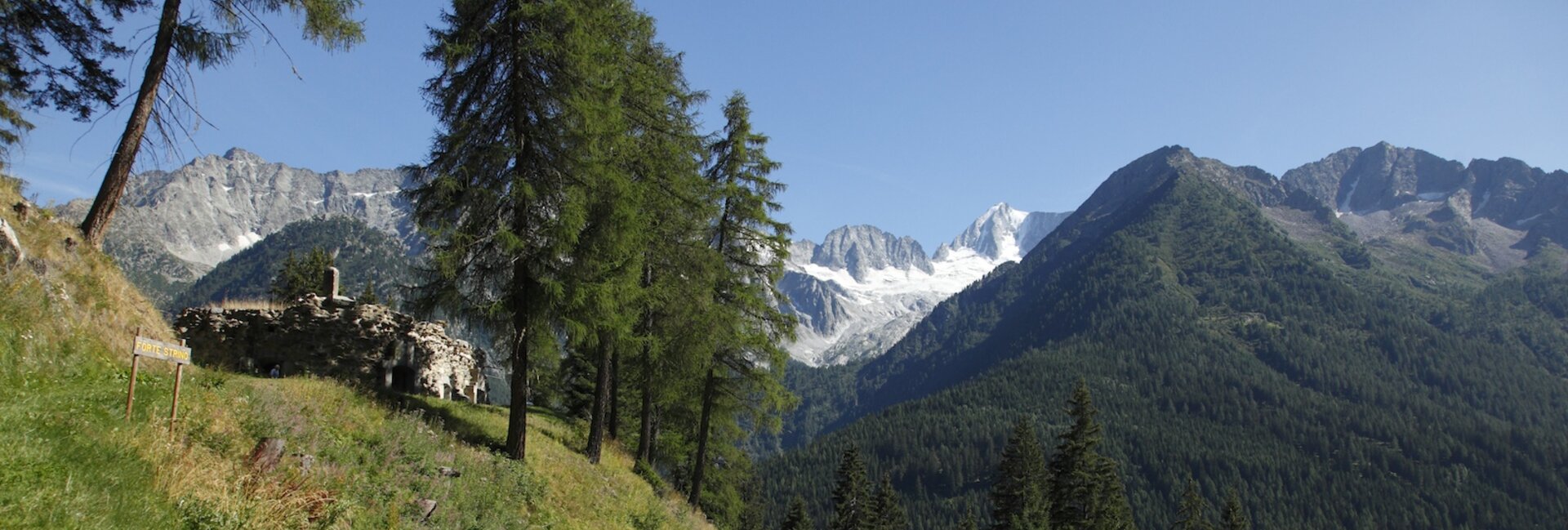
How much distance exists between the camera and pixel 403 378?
23.3m

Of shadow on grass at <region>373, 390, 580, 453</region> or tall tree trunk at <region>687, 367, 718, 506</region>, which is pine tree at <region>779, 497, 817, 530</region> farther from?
shadow on grass at <region>373, 390, 580, 453</region>

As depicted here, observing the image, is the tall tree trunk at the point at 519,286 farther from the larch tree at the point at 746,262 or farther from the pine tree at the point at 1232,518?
the pine tree at the point at 1232,518

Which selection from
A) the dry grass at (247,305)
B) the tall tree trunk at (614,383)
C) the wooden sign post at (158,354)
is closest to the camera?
the wooden sign post at (158,354)

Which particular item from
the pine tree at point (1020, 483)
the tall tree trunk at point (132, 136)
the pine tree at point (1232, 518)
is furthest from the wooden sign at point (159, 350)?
the pine tree at point (1232, 518)

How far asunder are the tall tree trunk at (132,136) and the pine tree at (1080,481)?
135 ft

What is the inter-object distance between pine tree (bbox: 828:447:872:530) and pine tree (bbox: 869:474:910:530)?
67 cm

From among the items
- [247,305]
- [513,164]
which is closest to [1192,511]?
[513,164]

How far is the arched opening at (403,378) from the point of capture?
2288 centimetres

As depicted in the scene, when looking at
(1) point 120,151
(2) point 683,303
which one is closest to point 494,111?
(1) point 120,151

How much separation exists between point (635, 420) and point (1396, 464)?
209509 mm

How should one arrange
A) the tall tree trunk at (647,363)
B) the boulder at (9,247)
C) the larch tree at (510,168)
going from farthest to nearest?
the tall tree trunk at (647,363) < the larch tree at (510,168) < the boulder at (9,247)

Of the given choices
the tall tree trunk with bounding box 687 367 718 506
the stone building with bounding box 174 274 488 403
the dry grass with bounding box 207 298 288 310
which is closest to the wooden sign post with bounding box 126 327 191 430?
the stone building with bounding box 174 274 488 403

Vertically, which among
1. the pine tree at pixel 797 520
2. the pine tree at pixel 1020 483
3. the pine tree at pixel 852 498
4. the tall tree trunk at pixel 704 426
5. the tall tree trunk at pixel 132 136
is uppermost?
the tall tree trunk at pixel 132 136

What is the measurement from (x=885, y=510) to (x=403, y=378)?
42.9 meters
